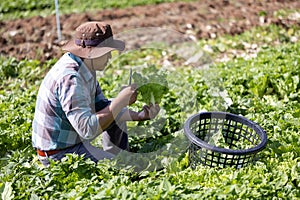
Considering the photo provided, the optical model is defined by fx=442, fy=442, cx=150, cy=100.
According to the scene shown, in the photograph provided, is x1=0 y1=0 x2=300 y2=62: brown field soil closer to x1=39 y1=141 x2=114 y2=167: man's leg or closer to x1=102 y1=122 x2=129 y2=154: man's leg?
x1=102 y1=122 x2=129 y2=154: man's leg

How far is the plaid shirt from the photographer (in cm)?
305

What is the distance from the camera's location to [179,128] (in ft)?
13.9

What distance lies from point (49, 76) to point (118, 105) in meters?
0.54

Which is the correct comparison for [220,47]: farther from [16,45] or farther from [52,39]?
[16,45]

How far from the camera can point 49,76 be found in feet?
10.5

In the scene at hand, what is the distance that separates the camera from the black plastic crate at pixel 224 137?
3.15m

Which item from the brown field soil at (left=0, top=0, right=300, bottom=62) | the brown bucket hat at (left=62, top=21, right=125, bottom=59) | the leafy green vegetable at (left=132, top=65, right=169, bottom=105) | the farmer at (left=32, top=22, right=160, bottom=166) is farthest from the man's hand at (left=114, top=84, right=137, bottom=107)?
the brown field soil at (left=0, top=0, right=300, bottom=62)

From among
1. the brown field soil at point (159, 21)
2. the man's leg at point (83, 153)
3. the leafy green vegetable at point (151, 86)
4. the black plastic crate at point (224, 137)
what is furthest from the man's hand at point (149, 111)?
the brown field soil at point (159, 21)

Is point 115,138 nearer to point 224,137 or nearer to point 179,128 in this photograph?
point 179,128

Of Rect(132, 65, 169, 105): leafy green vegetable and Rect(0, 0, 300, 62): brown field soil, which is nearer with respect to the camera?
Rect(132, 65, 169, 105): leafy green vegetable

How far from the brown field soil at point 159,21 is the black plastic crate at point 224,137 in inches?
129

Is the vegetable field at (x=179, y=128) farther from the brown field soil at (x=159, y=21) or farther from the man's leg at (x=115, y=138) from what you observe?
the brown field soil at (x=159, y=21)

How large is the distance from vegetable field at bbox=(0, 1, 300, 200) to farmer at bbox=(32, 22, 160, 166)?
0.22 metres

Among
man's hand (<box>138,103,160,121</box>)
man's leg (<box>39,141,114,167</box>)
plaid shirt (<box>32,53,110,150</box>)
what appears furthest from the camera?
man's hand (<box>138,103,160,121</box>)
